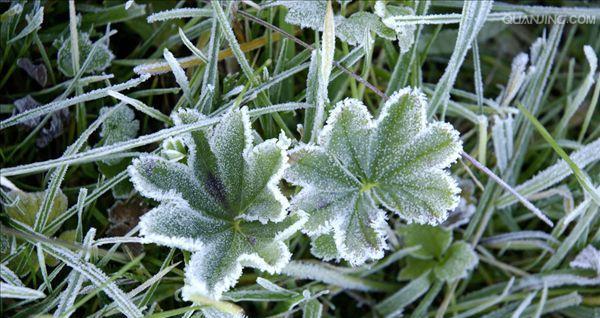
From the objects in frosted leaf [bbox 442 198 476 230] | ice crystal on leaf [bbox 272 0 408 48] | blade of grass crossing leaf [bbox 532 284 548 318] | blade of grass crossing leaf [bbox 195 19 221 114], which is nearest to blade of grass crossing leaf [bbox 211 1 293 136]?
blade of grass crossing leaf [bbox 195 19 221 114]

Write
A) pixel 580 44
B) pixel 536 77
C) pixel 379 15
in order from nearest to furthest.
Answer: pixel 379 15, pixel 536 77, pixel 580 44

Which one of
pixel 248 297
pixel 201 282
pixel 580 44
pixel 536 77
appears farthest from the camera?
pixel 580 44

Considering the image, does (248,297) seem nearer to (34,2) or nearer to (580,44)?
(34,2)

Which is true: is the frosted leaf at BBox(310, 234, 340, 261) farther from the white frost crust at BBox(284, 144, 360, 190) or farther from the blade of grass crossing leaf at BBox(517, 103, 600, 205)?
the blade of grass crossing leaf at BBox(517, 103, 600, 205)

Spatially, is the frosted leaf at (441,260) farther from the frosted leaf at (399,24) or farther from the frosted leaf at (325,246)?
the frosted leaf at (399,24)

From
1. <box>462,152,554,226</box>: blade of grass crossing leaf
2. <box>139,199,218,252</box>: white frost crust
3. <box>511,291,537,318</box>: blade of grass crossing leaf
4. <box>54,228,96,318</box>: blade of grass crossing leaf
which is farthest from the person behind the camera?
<box>511,291,537,318</box>: blade of grass crossing leaf

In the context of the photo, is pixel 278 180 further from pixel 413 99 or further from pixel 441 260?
pixel 441 260

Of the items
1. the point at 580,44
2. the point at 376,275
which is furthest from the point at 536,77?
the point at 376,275

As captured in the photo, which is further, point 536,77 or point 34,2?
point 536,77
